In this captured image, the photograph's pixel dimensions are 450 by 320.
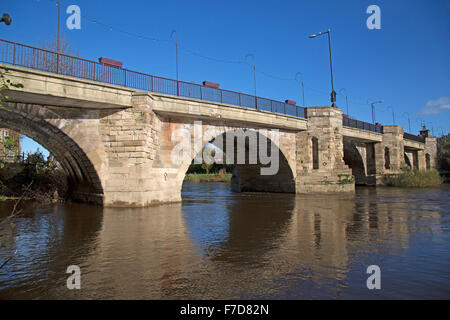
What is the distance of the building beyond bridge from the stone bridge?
35 mm

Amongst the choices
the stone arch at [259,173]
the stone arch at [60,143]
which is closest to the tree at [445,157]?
the stone arch at [259,173]

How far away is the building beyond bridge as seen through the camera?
426 inches

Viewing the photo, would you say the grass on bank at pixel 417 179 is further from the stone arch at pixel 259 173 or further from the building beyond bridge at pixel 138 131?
the stone arch at pixel 259 173

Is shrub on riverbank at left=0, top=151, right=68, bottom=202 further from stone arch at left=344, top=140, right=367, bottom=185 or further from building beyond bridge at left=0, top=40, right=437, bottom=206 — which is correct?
stone arch at left=344, top=140, right=367, bottom=185

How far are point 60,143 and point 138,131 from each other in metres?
3.27

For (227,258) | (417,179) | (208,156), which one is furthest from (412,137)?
(227,258)

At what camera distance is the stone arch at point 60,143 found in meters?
10.8

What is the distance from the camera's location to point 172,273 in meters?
4.49

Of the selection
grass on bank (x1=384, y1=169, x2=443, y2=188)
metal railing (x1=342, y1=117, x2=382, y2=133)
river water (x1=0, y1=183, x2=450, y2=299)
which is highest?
metal railing (x1=342, y1=117, x2=382, y2=133)

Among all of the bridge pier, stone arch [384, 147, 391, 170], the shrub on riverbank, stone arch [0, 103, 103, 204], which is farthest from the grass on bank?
the shrub on riverbank
